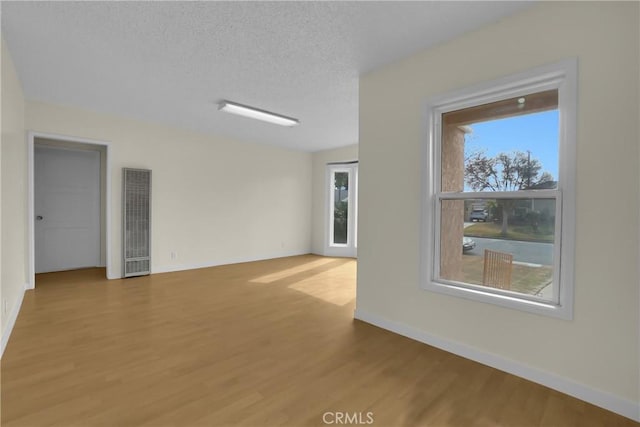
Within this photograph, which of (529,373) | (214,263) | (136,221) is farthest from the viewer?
(214,263)

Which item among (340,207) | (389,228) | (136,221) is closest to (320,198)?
(340,207)

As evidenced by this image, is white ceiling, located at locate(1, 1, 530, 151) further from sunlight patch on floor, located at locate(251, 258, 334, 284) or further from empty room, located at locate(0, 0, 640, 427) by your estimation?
sunlight patch on floor, located at locate(251, 258, 334, 284)

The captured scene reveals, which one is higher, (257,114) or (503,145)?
(257,114)

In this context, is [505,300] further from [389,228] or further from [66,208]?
[66,208]

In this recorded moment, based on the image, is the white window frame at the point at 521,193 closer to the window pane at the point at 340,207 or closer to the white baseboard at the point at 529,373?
the white baseboard at the point at 529,373

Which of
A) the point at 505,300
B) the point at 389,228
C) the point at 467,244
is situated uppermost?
the point at 389,228

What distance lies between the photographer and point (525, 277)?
2270mm

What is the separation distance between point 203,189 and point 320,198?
2.95 meters

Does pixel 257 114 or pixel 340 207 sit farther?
pixel 340 207

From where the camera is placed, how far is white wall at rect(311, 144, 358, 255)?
7.50 meters

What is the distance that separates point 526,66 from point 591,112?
55 centimetres

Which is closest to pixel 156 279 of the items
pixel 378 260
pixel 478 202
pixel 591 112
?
pixel 378 260

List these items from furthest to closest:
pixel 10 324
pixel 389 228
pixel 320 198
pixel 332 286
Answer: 1. pixel 320 198
2. pixel 332 286
3. pixel 389 228
4. pixel 10 324

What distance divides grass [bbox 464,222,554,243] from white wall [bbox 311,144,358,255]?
4974 mm
